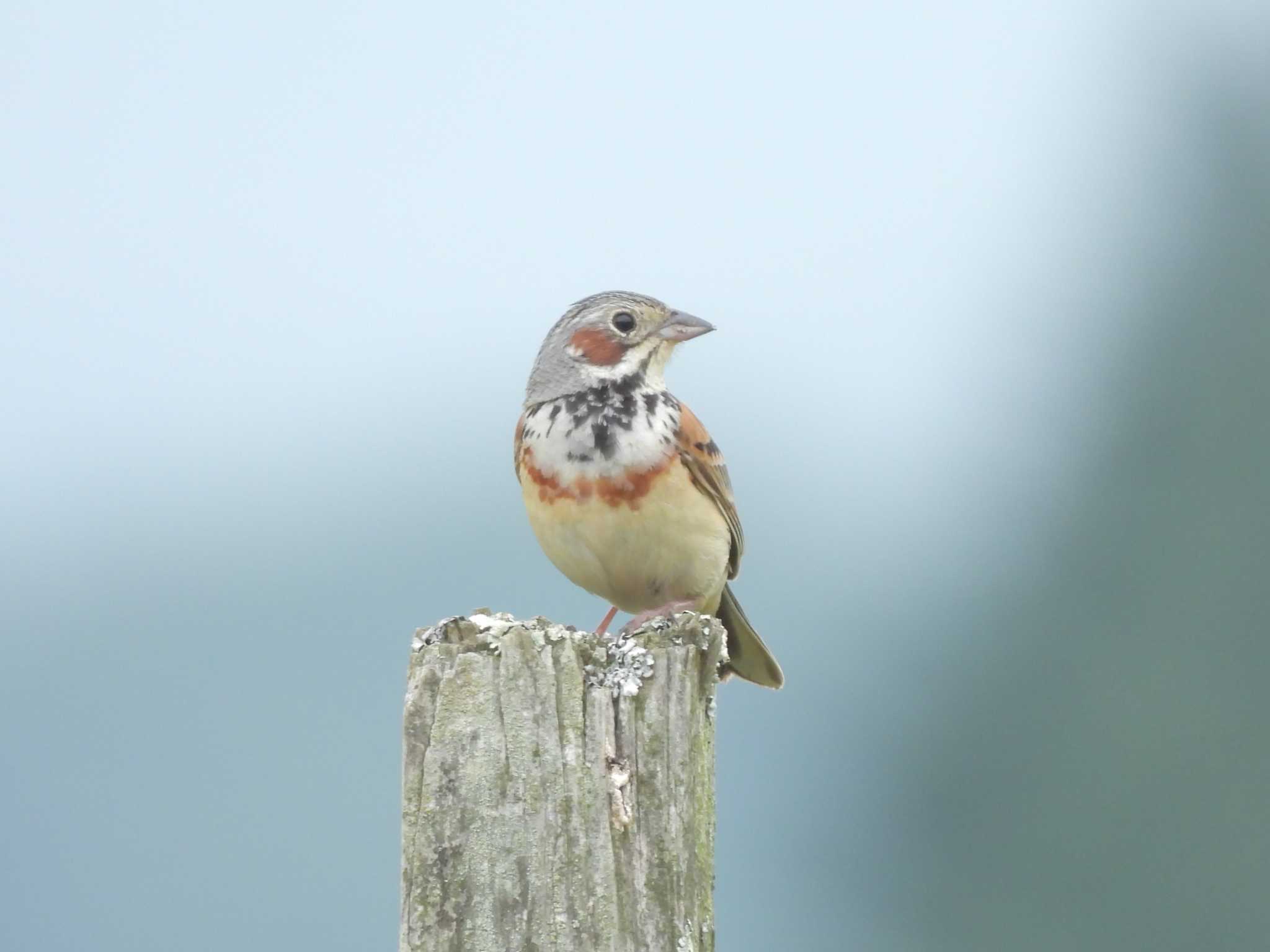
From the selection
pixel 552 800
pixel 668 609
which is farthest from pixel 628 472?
pixel 552 800

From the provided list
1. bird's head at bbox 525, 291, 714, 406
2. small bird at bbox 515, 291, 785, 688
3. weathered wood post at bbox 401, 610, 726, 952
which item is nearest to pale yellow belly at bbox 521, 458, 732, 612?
small bird at bbox 515, 291, 785, 688

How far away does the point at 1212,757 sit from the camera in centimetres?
2131

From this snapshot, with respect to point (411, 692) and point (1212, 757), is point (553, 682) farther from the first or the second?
point (1212, 757)

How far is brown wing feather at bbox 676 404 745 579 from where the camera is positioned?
720 cm

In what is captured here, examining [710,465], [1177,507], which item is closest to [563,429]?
[710,465]

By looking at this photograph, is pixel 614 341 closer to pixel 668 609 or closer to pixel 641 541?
pixel 641 541

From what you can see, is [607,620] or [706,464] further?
[607,620]

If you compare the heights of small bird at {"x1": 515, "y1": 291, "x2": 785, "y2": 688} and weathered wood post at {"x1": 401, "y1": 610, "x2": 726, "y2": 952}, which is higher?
small bird at {"x1": 515, "y1": 291, "x2": 785, "y2": 688}

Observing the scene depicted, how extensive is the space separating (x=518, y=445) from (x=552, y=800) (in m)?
3.03

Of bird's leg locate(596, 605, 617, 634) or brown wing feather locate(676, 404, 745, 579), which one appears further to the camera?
bird's leg locate(596, 605, 617, 634)

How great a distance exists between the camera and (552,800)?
14.3 ft

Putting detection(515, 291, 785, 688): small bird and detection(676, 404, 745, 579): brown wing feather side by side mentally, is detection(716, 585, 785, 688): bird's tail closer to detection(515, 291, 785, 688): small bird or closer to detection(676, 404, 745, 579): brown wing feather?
detection(515, 291, 785, 688): small bird

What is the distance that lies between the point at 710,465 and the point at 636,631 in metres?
2.65

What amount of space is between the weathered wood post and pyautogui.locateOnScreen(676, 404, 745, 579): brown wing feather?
270 centimetres
